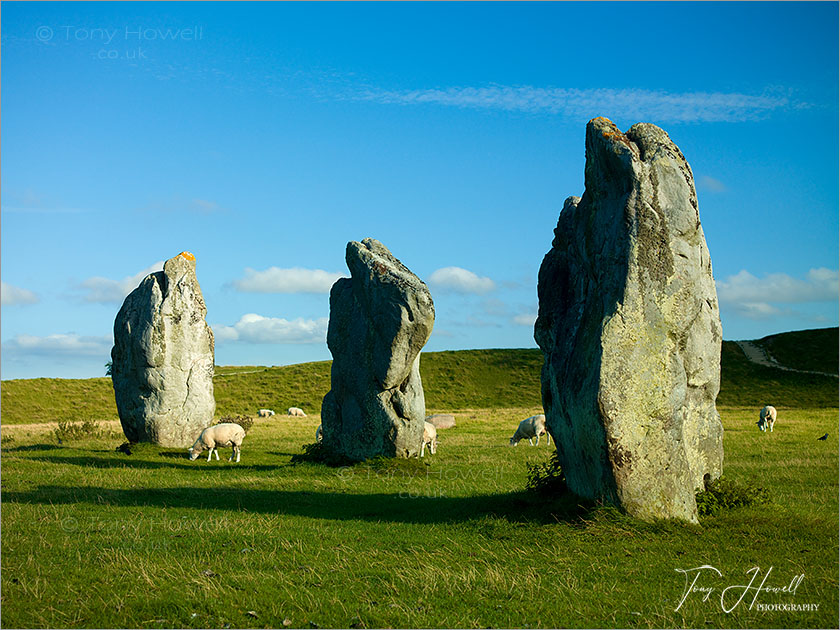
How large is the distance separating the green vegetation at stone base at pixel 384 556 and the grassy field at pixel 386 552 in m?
0.03

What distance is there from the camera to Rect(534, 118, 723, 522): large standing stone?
36.8 ft

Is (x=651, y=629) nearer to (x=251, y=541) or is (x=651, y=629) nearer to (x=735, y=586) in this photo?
(x=735, y=586)

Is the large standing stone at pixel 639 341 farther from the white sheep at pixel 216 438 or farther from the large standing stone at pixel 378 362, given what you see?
the white sheep at pixel 216 438

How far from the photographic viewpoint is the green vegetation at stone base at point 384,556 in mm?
8438

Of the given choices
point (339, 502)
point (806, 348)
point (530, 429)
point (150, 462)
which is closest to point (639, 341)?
point (339, 502)

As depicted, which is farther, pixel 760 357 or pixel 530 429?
pixel 760 357

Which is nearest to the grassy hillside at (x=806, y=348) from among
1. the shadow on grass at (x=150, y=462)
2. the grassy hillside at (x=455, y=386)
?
the grassy hillside at (x=455, y=386)

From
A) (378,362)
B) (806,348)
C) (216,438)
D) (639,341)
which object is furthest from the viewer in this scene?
(806,348)

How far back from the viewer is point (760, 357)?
82.8 m

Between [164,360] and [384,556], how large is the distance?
56.6 feet

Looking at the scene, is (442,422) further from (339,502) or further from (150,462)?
(339,502)

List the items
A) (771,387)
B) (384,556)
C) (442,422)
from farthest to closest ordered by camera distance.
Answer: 1. (771,387)
2. (442,422)
3. (384,556)

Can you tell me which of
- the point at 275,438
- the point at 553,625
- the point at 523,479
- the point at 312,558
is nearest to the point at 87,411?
A: the point at 275,438

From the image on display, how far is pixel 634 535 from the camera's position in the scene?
10805mm
